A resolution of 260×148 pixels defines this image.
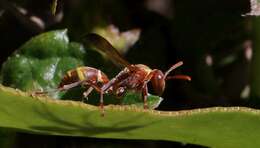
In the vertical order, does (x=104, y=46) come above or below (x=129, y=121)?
above

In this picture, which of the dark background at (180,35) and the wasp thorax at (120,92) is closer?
the wasp thorax at (120,92)

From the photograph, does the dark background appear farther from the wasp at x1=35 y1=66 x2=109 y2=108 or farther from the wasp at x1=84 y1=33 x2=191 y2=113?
the wasp at x1=35 y1=66 x2=109 y2=108

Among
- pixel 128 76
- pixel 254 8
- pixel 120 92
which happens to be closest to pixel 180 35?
pixel 128 76

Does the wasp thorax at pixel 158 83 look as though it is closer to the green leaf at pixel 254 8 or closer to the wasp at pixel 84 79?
the wasp at pixel 84 79

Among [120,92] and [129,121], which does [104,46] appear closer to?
[120,92]

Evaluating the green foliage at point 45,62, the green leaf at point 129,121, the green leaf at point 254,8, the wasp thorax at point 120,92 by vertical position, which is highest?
the green leaf at point 254,8

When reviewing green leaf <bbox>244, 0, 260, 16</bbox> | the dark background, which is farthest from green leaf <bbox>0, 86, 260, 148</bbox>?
the dark background

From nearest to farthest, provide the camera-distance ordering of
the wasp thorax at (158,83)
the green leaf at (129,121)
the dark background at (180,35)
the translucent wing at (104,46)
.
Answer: the green leaf at (129,121) < the translucent wing at (104,46) < the wasp thorax at (158,83) < the dark background at (180,35)

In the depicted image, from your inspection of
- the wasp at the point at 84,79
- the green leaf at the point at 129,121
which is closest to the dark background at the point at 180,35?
the wasp at the point at 84,79

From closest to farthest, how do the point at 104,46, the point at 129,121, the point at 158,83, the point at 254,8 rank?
the point at 129,121 < the point at 254,8 < the point at 104,46 < the point at 158,83
